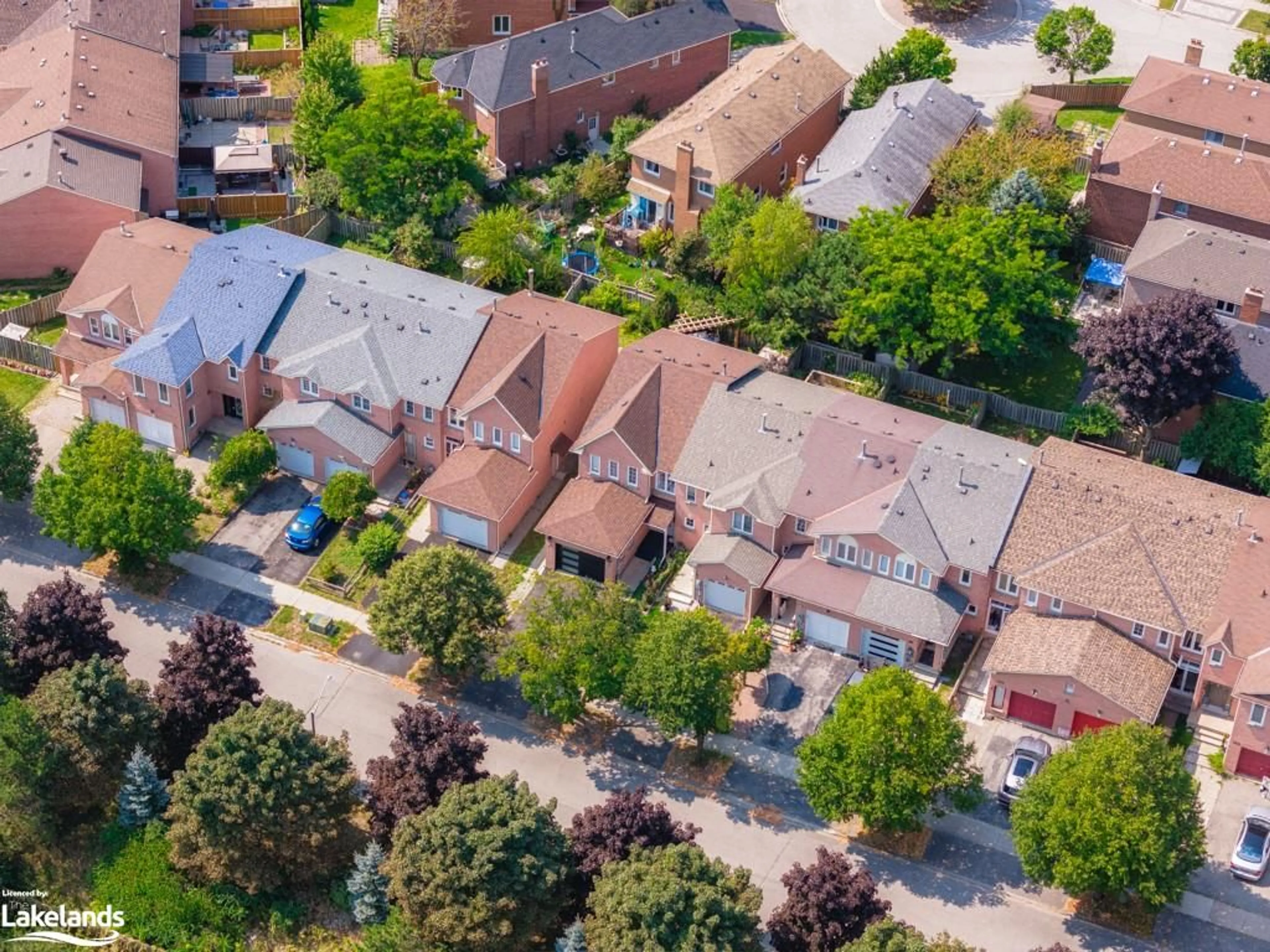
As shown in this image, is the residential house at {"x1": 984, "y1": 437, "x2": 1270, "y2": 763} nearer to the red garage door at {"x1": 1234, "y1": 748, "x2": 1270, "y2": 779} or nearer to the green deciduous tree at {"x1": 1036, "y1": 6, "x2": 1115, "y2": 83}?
the red garage door at {"x1": 1234, "y1": 748, "x2": 1270, "y2": 779}

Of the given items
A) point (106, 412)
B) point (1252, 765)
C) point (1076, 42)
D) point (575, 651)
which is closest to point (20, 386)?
point (106, 412)

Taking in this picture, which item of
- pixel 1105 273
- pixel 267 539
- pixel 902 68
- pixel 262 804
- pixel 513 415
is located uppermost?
pixel 902 68

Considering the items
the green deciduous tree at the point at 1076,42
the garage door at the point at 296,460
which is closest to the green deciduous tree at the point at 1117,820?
the garage door at the point at 296,460

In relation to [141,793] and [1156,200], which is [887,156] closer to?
[1156,200]

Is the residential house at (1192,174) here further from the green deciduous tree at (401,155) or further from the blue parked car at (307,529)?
the blue parked car at (307,529)

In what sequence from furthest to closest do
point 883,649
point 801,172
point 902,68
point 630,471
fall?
point 902,68, point 801,172, point 630,471, point 883,649

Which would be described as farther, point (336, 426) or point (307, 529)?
point (336, 426)

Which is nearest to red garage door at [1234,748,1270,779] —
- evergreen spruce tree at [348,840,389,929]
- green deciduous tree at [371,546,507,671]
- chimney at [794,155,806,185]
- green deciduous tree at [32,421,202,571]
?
green deciduous tree at [371,546,507,671]
